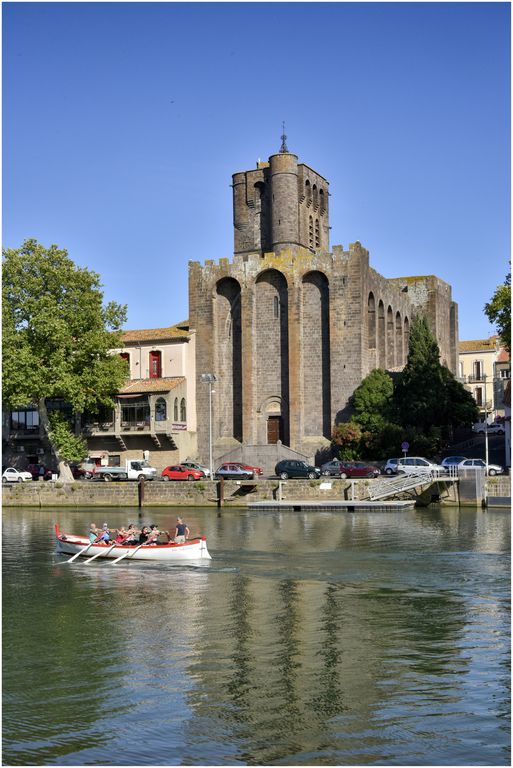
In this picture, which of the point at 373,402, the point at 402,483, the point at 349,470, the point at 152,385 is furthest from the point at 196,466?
the point at 402,483

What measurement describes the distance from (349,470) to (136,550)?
1121 inches

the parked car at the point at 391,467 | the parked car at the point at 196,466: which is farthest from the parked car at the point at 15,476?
the parked car at the point at 391,467

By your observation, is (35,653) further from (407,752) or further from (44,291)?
(44,291)

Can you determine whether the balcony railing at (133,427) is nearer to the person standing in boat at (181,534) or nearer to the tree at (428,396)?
the tree at (428,396)

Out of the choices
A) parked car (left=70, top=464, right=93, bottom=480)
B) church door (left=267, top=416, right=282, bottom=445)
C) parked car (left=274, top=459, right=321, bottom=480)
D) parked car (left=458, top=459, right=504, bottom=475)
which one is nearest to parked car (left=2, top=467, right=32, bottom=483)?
parked car (left=70, top=464, right=93, bottom=480)

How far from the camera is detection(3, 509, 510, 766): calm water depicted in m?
16.2

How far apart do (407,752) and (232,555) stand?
71.9ft

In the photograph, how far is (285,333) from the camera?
243ft

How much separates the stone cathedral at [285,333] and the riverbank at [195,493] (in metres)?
11.9

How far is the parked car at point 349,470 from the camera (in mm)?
62781

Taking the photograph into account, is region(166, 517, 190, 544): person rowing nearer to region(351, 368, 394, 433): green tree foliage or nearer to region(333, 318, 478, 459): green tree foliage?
region(333, 318, 478, 459): green tree foliage

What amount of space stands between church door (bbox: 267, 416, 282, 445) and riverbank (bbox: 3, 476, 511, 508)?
13.3 m

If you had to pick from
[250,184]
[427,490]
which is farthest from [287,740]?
[250,184]

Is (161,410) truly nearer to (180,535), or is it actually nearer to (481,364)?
(180,535)
